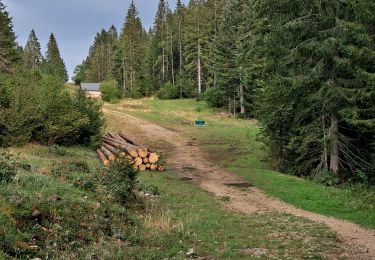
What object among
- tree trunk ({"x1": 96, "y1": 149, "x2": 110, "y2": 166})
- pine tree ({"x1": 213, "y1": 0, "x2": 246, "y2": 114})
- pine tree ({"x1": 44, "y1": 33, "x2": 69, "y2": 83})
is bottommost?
tree trunk ({"x1": 96, "y1": 149, "x2": 110, "y2": 166})

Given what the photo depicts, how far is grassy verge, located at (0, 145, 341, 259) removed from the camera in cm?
745

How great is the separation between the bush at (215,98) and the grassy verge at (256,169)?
2521 millimetres

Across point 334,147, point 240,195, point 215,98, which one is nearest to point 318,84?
point 334,147

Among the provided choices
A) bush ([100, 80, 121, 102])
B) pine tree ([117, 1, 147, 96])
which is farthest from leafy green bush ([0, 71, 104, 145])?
pine tree ([117, 1, 147, 96])

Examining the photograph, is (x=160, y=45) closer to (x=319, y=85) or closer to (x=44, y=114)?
(x=44, y=114)

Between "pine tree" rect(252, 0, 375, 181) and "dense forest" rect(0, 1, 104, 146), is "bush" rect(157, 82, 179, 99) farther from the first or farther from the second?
"pine tree" rect(252, 0, 375, 181)

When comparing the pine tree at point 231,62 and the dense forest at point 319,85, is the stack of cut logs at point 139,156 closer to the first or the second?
the dense forest at point 319,85

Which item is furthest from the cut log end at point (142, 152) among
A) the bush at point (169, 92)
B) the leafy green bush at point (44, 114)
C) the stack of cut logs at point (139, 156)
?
the bush at point (169, 92)

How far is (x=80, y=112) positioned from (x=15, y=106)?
4.01 metres

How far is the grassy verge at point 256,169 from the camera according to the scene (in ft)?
42.8

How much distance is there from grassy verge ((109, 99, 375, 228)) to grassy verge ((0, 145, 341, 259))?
2214mm

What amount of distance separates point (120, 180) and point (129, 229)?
3.17m

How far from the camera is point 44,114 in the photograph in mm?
22812

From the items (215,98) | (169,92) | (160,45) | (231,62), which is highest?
(160,45)
